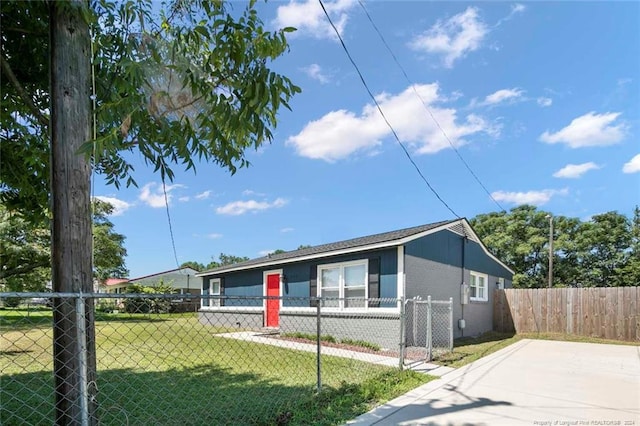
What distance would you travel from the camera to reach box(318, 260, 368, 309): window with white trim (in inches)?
428

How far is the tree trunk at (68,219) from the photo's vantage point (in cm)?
240

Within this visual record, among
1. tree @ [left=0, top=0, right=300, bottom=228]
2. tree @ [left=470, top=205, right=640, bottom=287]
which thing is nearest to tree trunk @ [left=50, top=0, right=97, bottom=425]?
tree @ [left=0, top=0, right=300, bottom=228]

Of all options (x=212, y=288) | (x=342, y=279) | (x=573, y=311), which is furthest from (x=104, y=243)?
(x=573, y=311)

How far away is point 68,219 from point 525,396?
19.0 ft

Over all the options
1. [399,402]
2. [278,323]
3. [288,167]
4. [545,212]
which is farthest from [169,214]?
[545,212]

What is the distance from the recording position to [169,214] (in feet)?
13.3

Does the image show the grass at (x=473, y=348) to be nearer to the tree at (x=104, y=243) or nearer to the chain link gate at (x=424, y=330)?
the chain link gate at (x=424, y=330)

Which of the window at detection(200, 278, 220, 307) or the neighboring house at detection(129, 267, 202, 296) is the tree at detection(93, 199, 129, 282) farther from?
the neighboring house at detection(129, 267, 202, 296)

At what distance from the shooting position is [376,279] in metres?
10.4

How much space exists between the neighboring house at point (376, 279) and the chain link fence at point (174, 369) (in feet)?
0.90

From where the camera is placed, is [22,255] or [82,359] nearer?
[82,359]

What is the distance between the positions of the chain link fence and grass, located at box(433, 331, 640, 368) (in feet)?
4.06

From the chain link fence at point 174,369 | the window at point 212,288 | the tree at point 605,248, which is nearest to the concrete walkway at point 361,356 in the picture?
the chain link fence at point 174,369

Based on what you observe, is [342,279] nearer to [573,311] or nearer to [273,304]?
[273,304]
